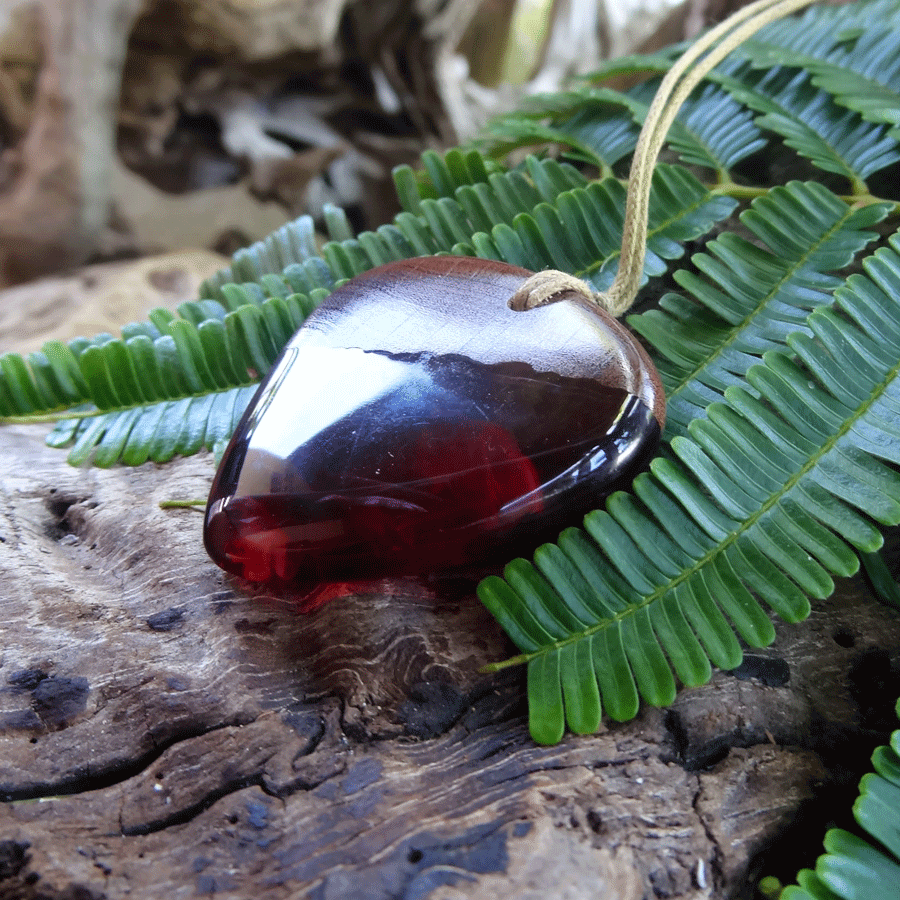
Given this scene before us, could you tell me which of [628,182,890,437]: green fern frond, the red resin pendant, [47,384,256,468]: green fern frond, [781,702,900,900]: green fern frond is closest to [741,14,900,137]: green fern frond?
[628,182,890,437]: green fern frond

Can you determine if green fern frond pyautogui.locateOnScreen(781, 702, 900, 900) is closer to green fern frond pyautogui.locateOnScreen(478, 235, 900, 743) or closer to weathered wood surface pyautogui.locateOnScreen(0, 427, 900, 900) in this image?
weathered wood surface pyautogui.locateOnScreen(0, 427, 900, 900)

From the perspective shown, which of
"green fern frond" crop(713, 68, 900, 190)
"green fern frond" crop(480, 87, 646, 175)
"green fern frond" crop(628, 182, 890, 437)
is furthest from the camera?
"green fern frond" crop(480, 87, 646, 175)

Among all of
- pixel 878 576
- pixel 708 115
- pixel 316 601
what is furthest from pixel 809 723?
pixel 708 115

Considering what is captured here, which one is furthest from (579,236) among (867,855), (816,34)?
(867,855)

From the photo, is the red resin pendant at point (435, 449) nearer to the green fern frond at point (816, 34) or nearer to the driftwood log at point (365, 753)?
the driftwood log at point (365, 753)

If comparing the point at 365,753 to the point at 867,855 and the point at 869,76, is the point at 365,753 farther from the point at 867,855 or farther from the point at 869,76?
the point at 869,76
